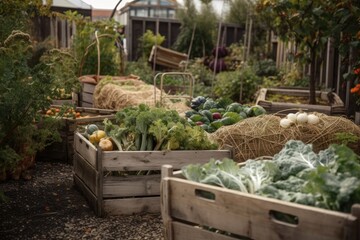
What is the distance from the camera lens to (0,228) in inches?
153

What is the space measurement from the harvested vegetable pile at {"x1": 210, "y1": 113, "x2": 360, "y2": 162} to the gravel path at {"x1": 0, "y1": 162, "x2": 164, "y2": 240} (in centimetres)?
102

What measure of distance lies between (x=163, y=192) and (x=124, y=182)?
4.37 feet

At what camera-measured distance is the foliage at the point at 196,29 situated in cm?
1847

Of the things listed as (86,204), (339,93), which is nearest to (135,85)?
(339,93)

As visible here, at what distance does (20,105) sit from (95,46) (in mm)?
5811

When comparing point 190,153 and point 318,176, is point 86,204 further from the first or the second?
point 318,176

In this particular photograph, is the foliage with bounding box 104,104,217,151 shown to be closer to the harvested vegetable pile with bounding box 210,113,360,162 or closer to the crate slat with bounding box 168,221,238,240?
the harvested vegetable pile with bounding box 210,113,360,162

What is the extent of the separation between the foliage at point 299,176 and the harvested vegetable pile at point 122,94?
4043mm

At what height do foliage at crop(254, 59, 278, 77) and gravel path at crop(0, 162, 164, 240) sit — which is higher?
foliage at crop(254, 59, 278, 77)

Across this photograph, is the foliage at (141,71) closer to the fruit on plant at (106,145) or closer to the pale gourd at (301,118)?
the pale gourd at (301,118)

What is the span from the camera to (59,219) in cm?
412

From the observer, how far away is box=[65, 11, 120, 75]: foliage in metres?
10.3

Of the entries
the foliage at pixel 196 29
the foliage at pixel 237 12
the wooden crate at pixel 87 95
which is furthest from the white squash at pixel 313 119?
the foliage at pixel 237 12

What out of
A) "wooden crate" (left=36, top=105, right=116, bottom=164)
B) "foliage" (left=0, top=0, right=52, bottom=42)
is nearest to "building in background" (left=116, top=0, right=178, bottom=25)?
"foliage" (left=0, top=0, right=52, bottom=42)
